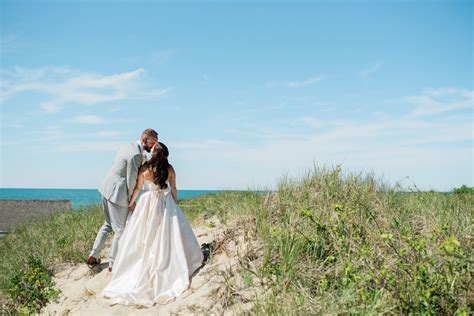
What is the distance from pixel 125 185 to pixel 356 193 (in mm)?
4292

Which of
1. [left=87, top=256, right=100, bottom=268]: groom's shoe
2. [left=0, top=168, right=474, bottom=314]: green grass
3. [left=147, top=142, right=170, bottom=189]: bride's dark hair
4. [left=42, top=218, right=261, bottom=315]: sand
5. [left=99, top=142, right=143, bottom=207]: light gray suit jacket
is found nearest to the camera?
[left=0, top=168, right=474, bottom=314]: green grass

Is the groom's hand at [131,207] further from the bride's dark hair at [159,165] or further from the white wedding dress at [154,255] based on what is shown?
the bride's dark hair at [159,165]

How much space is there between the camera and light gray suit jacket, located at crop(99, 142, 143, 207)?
25.3 feet

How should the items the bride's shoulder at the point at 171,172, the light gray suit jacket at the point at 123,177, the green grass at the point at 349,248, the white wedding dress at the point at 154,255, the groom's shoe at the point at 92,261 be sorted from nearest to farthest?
the green grass at the point at 349,248, the white wedding dress at the point at 154,255, the bride's shoulder at the point at 171,172, the light gray suit jacket at the point at 123,177, the groom's shoe at the point at 92,261

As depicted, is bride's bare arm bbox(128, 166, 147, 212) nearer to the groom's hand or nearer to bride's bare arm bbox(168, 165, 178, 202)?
the groom's hand

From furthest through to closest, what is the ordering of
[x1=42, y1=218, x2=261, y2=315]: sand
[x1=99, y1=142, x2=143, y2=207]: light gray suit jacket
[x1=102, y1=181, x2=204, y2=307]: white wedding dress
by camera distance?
[x1=99, y1=142, x2=143, y2=207]: light gray suit jacket, [x1=102, y1=181, x2=204, y2=307]: white wedding dress, [x1=42, y1=218, x2=261, y2=315]: sand

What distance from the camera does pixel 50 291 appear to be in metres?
8.02

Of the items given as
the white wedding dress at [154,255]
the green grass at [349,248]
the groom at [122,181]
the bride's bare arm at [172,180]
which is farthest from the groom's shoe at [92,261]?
the bride's bare arm at [172,180]

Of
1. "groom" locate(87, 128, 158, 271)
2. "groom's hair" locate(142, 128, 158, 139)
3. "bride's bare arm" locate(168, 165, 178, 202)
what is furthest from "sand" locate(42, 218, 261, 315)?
"groom's hair" locate(142, 128, 158, 139)

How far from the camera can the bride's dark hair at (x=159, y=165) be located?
7.33 metres

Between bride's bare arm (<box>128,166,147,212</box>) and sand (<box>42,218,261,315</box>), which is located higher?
bride's bare arm (<box>128,166,147,212</box>)

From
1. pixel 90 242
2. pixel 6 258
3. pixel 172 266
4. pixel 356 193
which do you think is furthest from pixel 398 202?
pixel 6 258

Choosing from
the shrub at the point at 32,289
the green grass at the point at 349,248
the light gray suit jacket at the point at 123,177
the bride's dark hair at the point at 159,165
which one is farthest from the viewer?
the shrub at the point at 32,289

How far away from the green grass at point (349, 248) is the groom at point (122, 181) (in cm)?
191
